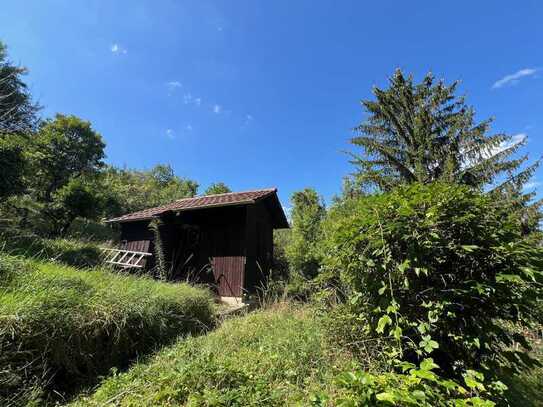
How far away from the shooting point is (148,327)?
4125 mm

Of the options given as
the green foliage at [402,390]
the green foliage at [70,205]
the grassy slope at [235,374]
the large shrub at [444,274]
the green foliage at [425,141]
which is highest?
the green foliage at [425,141]

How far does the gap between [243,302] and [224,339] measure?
16.6 ft

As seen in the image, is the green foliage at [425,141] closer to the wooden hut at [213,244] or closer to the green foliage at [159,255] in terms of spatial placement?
the wooden hut at [213,244]

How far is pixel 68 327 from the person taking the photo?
3.21 metres

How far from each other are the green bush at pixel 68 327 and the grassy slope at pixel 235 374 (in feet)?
1.86

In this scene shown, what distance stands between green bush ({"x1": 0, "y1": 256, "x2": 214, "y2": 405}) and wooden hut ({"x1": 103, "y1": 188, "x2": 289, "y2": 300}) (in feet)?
15.3

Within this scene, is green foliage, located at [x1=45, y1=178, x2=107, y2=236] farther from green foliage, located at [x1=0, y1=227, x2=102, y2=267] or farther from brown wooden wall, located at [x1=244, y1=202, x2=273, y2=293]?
brown wooden wall, located at [x1=244, y1=202, x2=273, y2=293]

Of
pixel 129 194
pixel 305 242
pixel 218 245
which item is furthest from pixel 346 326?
pixel 129 194

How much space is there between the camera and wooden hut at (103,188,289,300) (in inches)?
369

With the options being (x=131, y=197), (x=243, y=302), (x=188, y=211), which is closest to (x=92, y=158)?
(x=131, y=197)

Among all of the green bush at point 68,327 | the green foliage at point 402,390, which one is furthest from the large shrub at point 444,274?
the green bush at point 68,327

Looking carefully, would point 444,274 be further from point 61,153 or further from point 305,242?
point 61,153

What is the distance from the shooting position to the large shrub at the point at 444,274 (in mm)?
1940

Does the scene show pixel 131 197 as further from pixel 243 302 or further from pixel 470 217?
pixel 470 217
